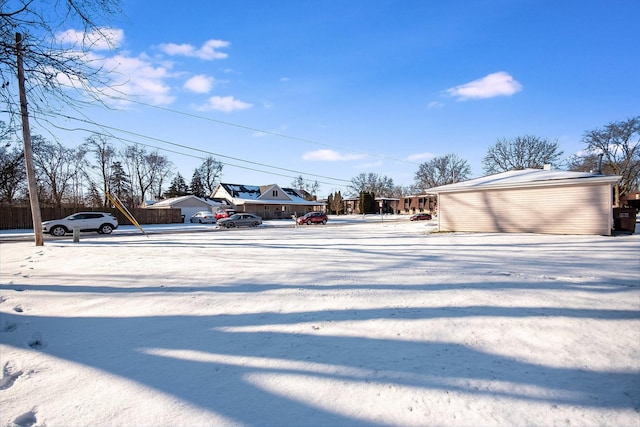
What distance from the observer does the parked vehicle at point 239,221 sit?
28234 millimetres

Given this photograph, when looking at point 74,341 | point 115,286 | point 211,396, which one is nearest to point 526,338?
point 211,396

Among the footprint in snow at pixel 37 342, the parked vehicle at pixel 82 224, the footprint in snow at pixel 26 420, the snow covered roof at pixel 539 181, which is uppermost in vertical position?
the snow covered roof at pixel 539 181

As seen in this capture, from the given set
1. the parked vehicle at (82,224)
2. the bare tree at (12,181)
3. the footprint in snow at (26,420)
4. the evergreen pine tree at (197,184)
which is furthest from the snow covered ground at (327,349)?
the evergreen pine tree at (197,184)

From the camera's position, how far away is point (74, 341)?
3.65 meters

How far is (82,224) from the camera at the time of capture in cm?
2123

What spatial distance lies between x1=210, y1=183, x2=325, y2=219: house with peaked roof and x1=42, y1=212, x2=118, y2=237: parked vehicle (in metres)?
25.2

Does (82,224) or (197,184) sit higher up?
(197,184)

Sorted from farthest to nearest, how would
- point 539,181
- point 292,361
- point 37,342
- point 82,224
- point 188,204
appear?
point 188,204 < point 82,224 < point 539,181 < point 37,342 < point 292,361

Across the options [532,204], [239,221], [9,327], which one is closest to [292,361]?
[9,327]

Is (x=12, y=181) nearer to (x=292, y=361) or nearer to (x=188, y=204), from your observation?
(x=188, y=204)

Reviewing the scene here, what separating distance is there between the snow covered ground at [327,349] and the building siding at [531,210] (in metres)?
10.6

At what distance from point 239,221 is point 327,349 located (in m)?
26.3

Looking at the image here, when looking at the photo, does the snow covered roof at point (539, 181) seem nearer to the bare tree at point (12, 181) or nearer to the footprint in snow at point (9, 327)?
the footprint in snow at point (9, 327)

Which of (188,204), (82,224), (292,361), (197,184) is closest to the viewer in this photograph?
(292,361)
